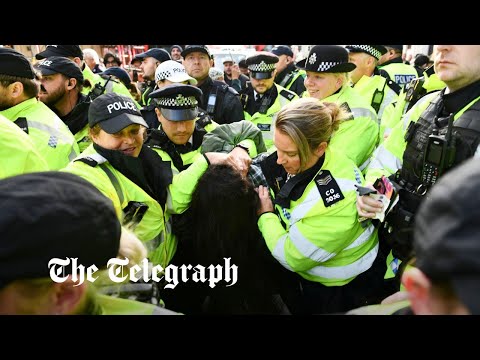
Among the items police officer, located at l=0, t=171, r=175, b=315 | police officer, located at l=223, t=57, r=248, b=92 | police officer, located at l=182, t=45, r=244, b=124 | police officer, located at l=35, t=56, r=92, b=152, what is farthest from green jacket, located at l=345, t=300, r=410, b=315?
police officer, located at l=223, t=57, r=248, b=92

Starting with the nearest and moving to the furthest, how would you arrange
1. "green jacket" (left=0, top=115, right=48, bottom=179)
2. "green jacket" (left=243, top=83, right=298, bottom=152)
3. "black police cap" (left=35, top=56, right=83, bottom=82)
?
"green jacket" (left=0, top=115, right=48, bottom=179) → "black police cap" (left=35, top=56, right=83, bottom=82) → "green jacket" (left=243, top=83, right=298, bottom=152)

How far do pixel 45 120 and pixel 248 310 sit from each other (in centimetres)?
168

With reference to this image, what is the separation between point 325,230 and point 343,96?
157cm

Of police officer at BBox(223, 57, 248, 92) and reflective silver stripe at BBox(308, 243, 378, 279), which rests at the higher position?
→ reflective silver stripe at BBox(308, 243, 378, 279)

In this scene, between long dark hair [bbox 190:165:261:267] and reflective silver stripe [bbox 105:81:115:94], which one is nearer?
long dark hair [bbox 190:165:261:267]

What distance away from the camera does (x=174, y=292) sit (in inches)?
86.5

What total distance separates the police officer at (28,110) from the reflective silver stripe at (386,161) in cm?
188

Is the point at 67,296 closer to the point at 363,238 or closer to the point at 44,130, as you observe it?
the point at 363,238

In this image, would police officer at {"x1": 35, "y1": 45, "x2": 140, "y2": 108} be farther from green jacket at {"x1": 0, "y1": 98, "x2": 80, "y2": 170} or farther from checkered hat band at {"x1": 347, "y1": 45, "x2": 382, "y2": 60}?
checkered hat band at {"x1": 347, "y1": 45, "x2": 382, "y2": 60}

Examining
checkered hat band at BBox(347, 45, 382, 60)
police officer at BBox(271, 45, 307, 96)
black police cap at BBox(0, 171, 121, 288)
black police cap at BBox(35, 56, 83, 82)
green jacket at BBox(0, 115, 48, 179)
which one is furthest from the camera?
police officer at BBox(271, 45, 307, 96)

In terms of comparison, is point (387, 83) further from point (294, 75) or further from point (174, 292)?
point (174, 292)

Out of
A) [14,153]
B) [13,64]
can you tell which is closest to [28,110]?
[13,64]

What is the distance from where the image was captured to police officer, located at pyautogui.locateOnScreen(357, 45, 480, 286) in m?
1.68
